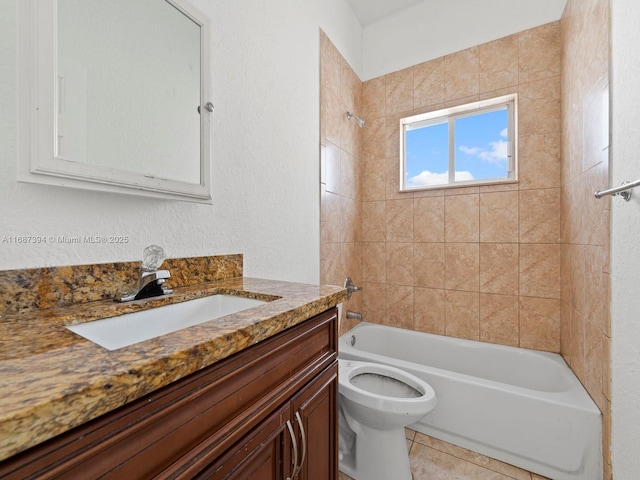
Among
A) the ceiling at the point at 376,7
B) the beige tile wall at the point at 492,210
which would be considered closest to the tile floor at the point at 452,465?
the beige tile wall at the point at 492,210

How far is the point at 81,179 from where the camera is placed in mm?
718

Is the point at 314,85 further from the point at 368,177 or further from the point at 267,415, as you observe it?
the point at 267,415

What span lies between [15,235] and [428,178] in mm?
2450

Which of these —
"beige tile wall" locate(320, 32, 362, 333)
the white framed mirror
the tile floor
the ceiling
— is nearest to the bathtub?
the tile floor

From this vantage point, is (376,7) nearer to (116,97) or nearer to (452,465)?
(116,97)

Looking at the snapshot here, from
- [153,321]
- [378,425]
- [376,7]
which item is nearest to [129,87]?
[153,321]

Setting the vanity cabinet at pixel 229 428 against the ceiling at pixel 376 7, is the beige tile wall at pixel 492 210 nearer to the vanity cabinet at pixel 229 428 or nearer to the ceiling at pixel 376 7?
the ceiling at pixel 376 7

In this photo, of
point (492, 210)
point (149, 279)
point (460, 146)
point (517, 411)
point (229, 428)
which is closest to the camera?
point (229, 428)

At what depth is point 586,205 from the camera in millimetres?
1441

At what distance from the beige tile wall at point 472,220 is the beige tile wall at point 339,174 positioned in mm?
165

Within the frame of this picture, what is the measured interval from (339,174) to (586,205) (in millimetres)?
1471

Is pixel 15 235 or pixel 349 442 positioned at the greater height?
pixel 15 235

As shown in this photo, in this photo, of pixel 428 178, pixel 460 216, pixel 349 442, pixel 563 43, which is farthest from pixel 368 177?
pixel 349 442

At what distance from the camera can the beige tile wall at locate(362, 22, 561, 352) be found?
1.91 metres
